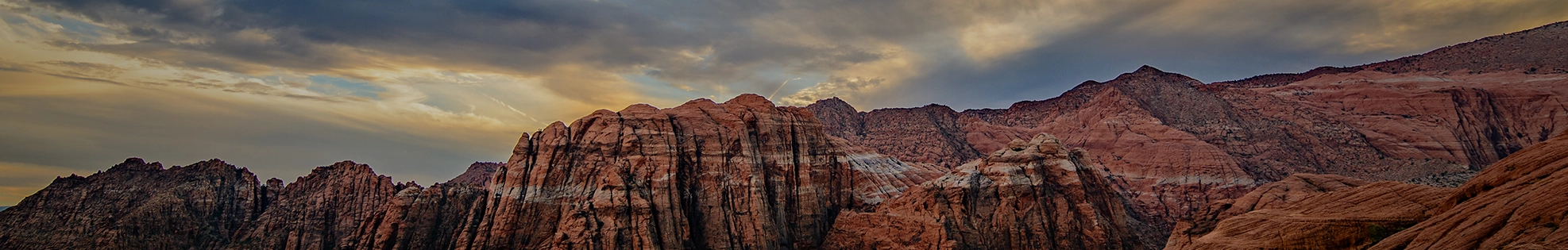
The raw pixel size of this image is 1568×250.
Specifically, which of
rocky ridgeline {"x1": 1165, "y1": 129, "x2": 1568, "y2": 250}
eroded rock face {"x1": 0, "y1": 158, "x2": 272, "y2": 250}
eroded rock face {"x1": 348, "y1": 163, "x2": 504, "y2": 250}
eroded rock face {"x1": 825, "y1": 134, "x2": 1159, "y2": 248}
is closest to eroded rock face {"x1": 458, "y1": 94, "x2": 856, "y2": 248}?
eroded rock face {"x1": 348, "y1": 163, "x2": 504, "y2": 250}

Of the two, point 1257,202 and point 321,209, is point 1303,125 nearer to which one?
point 1257,202

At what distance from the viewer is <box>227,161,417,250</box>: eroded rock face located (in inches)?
2918

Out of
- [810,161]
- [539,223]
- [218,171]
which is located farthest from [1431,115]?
[218,171]

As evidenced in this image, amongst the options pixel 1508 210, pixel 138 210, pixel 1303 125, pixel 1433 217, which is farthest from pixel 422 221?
pixel 1303 125

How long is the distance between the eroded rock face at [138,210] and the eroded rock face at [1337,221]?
84092 millimetres

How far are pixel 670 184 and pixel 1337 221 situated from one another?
48.1 metres

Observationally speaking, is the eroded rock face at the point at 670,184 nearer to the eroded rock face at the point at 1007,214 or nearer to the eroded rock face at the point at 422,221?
the eroded rock face at the point at 422,221

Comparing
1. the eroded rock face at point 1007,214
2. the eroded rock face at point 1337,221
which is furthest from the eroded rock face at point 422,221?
the eroded rock face at point 1337,221

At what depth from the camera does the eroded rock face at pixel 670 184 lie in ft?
205

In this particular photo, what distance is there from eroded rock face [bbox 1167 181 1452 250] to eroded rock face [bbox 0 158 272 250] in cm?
8409

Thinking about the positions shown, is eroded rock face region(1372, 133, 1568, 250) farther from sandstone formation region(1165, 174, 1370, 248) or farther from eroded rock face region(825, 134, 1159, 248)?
eroded rock face region(825, 134, 1159, 248)

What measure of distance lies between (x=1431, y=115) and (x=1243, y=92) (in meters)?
25.6

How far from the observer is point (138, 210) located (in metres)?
72.3

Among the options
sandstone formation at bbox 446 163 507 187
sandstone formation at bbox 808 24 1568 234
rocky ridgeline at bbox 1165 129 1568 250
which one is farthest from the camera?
sandstone formation at bbox 446 163 507 187
